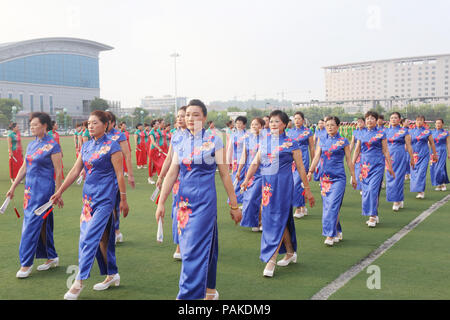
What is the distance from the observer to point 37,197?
4980mm

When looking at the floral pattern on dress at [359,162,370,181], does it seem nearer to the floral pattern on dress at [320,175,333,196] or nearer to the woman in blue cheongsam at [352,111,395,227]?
the woman in blue cheongsam at [352,111,395,227]

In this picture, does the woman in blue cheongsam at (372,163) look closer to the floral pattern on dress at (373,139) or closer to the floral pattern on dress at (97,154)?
the floral pattern on dress at (373,139)

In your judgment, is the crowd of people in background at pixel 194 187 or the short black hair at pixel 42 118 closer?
the crowd of people in background at pixel 194 187

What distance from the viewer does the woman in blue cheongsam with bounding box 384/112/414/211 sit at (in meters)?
8.61

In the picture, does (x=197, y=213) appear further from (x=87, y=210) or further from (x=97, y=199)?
(x=87, y=210)

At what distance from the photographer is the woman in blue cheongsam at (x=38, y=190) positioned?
16.1ft

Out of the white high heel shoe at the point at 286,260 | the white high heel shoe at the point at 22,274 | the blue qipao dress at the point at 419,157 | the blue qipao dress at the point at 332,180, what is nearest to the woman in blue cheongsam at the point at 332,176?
the blue qipao dress at the point at 332,180

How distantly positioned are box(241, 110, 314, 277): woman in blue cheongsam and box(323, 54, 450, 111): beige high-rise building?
121516 mm

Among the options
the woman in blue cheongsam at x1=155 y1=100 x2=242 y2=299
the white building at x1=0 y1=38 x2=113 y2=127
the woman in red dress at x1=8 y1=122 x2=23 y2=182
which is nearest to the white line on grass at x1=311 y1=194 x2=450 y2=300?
the woman in blue cheongsam at x1=155 y1=100 x2=242 y2=299

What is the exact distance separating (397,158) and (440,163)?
2945 mm

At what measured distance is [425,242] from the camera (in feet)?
20.6

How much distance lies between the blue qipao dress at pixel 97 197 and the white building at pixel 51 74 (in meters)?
79.0

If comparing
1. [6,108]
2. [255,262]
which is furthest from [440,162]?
[6,108]
